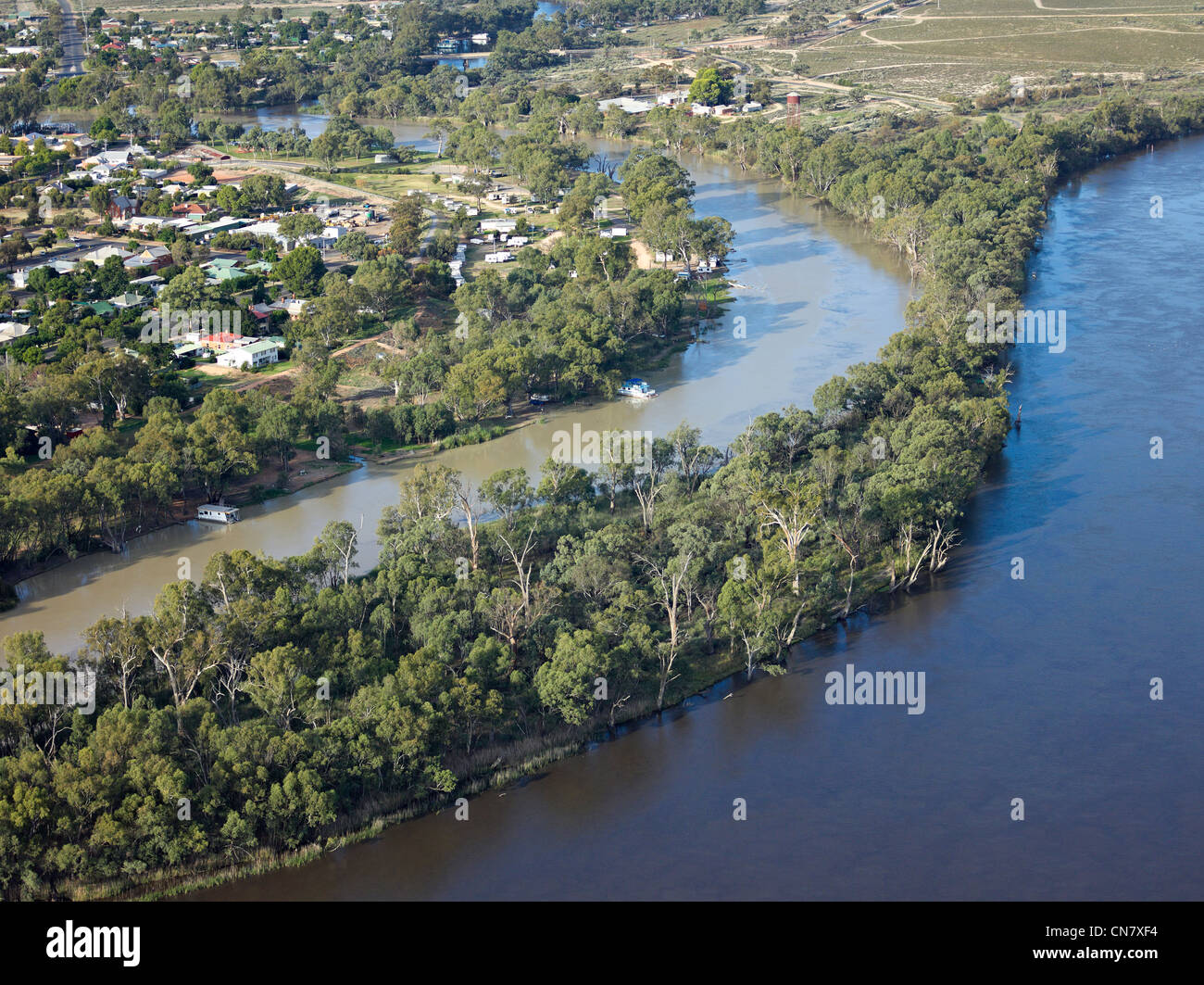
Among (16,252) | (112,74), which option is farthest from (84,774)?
(112,74)

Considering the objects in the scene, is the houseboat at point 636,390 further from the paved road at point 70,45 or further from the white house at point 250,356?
the paved road at point 70,45

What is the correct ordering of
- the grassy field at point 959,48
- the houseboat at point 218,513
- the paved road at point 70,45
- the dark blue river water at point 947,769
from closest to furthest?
the dark blue river water at point 947,769, the houseboat at point 218,513, the grassy field at point 959,48, the paved road at point 70,45

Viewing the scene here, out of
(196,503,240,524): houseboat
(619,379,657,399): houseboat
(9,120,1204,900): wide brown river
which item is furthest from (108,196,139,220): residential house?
(196,503,240,524): houseboat

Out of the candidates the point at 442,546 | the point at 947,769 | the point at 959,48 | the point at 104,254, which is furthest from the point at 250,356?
the point at 959,48

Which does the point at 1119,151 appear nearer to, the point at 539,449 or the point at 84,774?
the point at 539,449

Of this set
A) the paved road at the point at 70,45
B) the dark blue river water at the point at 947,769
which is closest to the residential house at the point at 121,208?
the paved road at the point at 70,45
